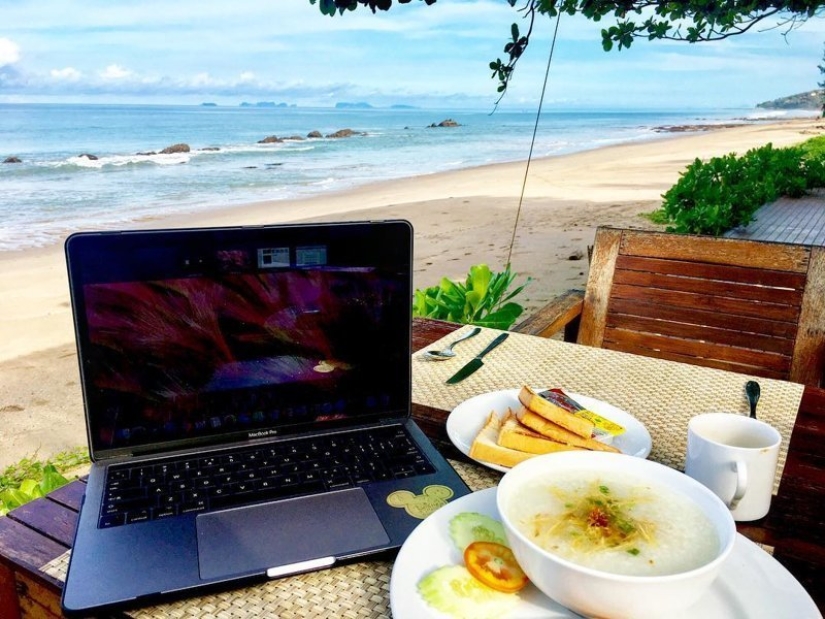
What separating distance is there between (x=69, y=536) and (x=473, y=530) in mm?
495

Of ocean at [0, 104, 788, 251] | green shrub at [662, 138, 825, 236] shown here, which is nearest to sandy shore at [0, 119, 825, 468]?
green shrub at [662, 138, 825, 236]

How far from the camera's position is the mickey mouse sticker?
81cm

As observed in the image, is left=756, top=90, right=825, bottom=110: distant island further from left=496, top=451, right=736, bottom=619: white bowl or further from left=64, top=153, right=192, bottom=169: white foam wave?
left=496, top=451, right=736, bottom=619: white bowl

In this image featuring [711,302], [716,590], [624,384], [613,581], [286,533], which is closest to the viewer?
[613,581]

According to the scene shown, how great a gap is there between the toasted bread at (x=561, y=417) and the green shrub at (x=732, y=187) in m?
4.58

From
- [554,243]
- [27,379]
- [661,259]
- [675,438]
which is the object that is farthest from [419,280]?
[675,438]

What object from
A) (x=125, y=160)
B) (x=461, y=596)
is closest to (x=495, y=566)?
(x=461, y=596)

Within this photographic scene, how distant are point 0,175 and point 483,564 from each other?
18.0 metres

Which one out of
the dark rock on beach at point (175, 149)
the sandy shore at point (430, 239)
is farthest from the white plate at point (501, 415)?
the dark rock on beach at point (175, 149)

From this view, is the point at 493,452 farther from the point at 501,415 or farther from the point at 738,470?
the point at 738,470

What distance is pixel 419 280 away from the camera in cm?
646

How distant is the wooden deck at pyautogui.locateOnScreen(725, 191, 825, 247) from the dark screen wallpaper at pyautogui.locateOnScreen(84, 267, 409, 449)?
5088 millimetres

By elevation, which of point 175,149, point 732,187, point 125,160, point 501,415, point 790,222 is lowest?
point 125,160

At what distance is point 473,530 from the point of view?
721 mm
